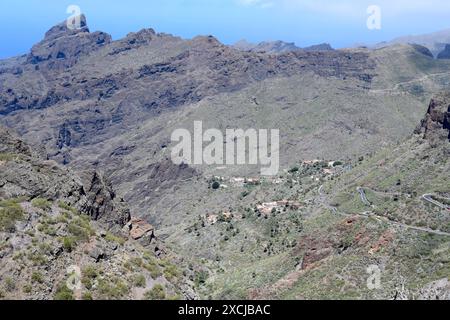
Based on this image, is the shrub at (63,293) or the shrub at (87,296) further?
the shrub at (87,296)

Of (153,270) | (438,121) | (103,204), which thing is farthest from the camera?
(438,121)

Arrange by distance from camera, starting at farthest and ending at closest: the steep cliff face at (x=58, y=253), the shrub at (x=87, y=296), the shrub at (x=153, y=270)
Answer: the shrub at (x=153, y=270) → the steep cliff face at (x=58, y=253) → the shrub at (x=87, y=296)

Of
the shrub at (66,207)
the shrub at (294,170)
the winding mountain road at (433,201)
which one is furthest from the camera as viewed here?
the shrub at (294,170)

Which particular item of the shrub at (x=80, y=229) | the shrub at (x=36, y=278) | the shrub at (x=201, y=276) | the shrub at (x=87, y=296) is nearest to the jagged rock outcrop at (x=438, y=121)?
the shrub at (x=201, y=276)

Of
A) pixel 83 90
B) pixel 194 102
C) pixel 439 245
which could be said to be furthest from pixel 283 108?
pixel 439 245

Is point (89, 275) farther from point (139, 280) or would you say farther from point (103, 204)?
point (103, 204)

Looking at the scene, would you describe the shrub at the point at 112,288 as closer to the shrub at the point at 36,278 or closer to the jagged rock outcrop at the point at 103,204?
the shrub at the point at 36,278

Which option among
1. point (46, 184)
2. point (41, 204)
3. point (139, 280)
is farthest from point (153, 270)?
point (46, 184)
